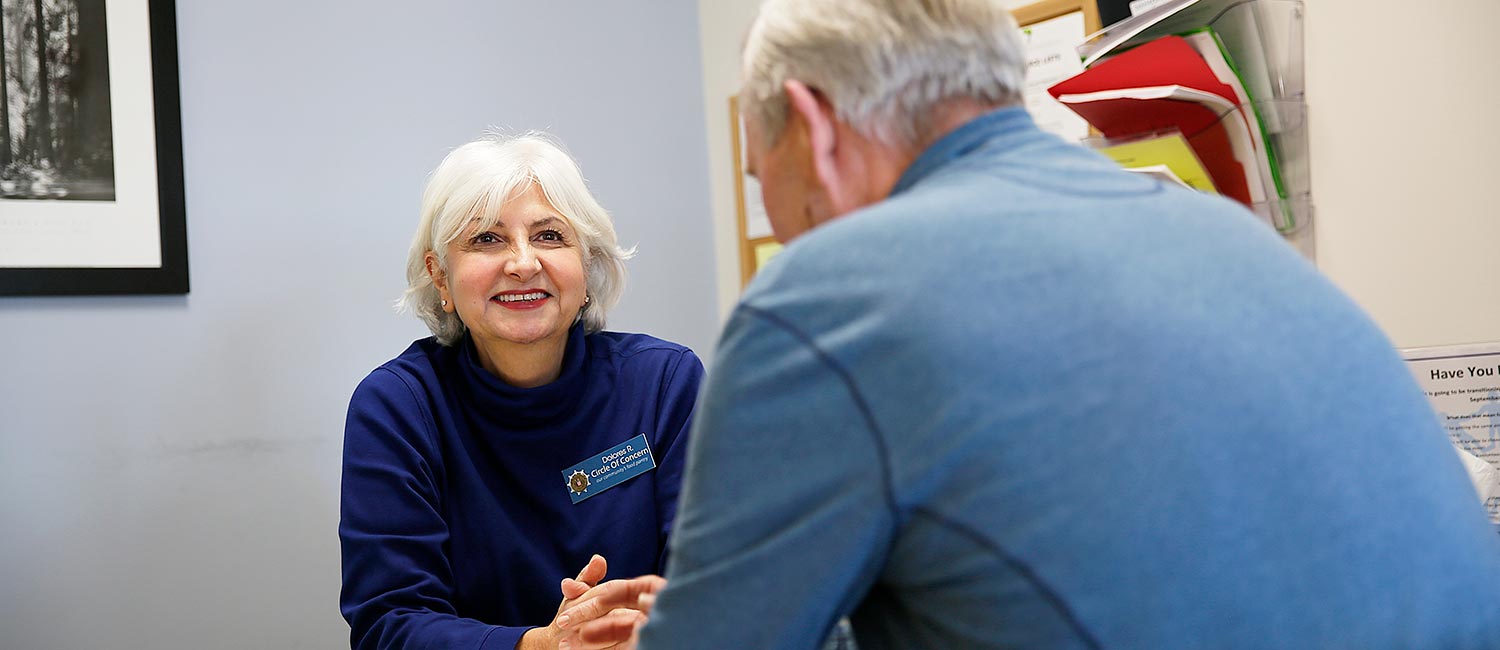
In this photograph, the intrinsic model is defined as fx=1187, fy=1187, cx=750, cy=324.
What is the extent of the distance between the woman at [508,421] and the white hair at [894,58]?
1069mm

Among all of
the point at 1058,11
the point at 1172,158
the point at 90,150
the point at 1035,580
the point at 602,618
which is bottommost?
the point at 602,618

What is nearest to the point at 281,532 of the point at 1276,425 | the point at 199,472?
the point at 199,472

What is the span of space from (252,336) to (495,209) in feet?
2.49

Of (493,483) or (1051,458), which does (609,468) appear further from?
(1051,458)

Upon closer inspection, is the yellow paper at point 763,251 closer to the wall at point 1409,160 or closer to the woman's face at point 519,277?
the woman's face at point 519,277

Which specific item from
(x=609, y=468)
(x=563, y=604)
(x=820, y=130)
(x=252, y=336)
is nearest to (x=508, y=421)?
(x=609, y=468)

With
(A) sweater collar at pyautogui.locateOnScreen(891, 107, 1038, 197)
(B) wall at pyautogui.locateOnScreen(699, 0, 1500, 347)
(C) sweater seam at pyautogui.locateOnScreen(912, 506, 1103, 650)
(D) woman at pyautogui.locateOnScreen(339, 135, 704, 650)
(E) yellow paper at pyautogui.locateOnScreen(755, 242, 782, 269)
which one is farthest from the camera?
(E) yellow paper at pyautogui.locateOnScreen(755, 242, 782, 269)

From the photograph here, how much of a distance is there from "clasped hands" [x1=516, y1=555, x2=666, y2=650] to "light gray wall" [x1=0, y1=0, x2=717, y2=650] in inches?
43.3

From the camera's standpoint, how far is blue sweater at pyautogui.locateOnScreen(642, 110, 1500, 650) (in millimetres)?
654

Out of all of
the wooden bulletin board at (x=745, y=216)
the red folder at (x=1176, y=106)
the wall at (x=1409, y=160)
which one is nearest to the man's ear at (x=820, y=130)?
the red folder at (x=1176, y=106)

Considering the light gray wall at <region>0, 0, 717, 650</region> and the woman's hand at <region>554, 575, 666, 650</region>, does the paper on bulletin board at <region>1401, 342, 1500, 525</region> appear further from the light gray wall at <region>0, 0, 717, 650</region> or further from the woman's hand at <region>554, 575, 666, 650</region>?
the light gray wall at <region>0, 0, 717, 650</region>

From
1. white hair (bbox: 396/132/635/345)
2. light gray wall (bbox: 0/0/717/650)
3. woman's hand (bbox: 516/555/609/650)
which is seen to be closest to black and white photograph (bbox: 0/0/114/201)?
light gray wall (bbox: 0/0/717/650)

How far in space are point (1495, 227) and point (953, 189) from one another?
1.20 m

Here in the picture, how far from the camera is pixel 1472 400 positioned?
154cm
